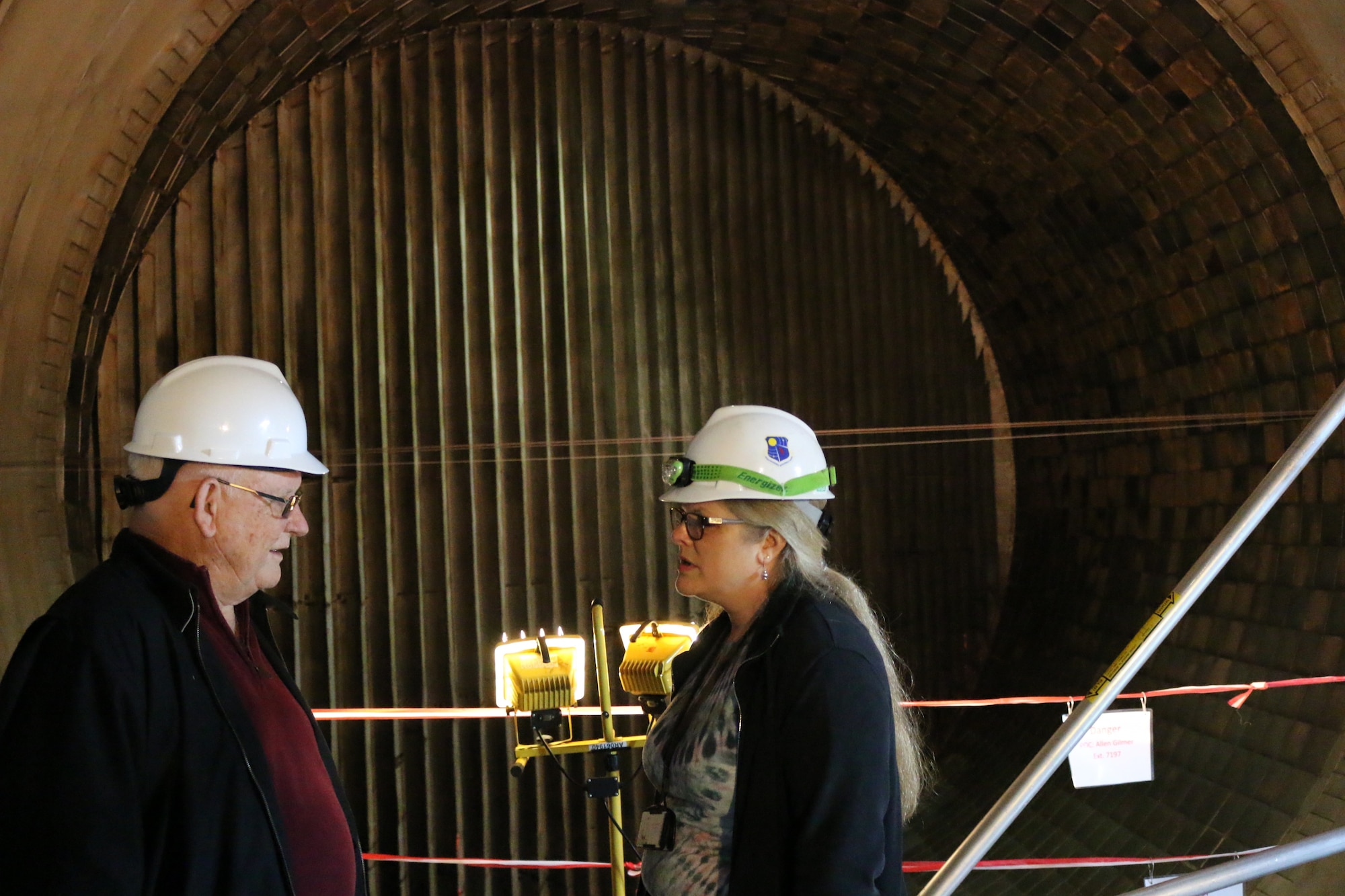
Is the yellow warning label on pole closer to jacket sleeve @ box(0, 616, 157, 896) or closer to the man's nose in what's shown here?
the man's nose

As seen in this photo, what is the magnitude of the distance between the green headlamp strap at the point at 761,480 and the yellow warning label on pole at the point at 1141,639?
66 centimetres

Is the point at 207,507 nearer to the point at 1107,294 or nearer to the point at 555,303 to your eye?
the point at 555,303

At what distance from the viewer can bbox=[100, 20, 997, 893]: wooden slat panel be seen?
15.9 ft

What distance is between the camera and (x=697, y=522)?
2.19 metres

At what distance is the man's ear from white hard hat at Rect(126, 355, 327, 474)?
0.15ft

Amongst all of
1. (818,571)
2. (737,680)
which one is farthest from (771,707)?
(818,571)

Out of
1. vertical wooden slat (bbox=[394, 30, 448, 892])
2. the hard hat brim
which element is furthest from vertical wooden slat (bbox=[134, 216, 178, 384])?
the hard hat brim

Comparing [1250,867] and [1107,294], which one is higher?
[1107,294]

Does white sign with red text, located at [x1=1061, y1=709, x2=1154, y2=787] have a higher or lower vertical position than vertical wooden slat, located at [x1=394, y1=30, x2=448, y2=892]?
lower

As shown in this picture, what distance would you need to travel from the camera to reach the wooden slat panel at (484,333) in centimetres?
485

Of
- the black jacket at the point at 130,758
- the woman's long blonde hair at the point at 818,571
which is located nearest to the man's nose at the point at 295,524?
the black jacket at the point at 130,758

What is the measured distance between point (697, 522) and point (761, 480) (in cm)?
15

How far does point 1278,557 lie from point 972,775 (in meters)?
2.03

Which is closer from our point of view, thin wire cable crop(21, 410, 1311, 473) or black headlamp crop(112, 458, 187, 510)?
black headlamp crop(112, 458, 187, 510)
